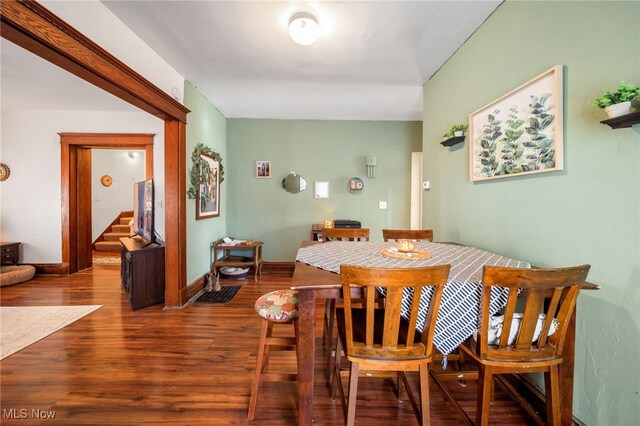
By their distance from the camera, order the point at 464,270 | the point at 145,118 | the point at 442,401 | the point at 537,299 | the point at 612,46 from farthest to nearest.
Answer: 1. the point at 145,118
2. the point at 442,401
3. the point at 464,270
4. the point at 612,46
5. the point at 537,299

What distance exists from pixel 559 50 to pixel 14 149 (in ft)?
21.3

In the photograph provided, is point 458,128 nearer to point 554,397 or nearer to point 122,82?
point 554,397

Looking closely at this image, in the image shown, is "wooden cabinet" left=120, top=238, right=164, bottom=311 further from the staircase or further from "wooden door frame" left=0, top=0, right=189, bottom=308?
the staircase

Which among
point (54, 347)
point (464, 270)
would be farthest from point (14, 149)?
point (464, 270)

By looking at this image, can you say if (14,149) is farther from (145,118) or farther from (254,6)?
(254,6)

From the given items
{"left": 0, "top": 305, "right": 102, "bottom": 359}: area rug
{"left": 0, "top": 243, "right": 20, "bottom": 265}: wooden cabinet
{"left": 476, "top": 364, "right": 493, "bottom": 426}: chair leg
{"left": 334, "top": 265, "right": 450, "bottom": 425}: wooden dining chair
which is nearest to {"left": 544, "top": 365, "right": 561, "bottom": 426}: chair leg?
{"left": 476, "top": 364, "right": 493, "bottom": 426}: chair leg

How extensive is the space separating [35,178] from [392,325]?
5.56 m

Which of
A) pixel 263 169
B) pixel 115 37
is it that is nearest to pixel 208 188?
pixel 263 169

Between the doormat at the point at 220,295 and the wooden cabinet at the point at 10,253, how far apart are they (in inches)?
123

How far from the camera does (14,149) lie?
3887 mm

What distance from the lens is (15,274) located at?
3.50 metres

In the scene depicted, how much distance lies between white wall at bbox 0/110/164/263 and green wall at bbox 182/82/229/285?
5.77 ft

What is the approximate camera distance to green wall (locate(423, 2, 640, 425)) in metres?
1.10

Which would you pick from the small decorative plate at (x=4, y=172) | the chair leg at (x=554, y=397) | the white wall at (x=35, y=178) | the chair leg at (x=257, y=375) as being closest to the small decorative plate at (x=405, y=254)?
the chair leg at (x=554, y=397)
